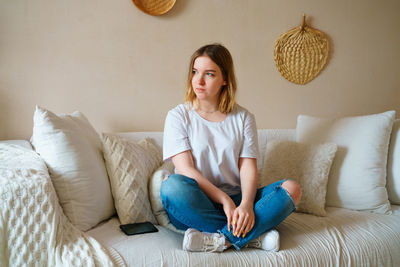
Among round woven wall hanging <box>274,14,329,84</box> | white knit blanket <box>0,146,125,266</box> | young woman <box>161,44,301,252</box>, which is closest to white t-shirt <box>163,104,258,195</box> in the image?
young woman <box>161,44,301,252</box>

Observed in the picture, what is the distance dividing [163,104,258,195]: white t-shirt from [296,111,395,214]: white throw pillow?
0.56 meters

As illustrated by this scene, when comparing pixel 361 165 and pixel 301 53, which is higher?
pixel 301 53

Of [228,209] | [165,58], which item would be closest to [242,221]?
[228,209]

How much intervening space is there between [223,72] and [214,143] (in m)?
0.33

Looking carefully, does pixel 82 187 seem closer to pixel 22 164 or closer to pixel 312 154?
pixel 22 164

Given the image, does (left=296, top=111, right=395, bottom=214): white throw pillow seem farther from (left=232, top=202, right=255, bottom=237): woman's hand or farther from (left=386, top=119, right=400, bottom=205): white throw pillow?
(left=232, top=202, right=255, bottom=237): woman's hand

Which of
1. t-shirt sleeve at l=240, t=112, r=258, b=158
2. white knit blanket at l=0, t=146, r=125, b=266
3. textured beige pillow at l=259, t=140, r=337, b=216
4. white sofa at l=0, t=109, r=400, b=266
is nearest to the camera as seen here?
white knit blanket at l=0, t=146, r=125, b=266

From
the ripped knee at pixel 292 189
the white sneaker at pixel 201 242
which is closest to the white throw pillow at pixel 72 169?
the white sneaker at pixel 201 242

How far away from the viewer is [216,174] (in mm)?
1503

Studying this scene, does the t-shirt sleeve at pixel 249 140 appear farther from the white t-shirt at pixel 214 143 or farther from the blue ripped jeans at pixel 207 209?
the blue ripped jeans at pixel 207 209

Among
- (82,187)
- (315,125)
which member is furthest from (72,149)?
(315,125)

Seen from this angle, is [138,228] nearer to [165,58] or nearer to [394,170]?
[165,58]

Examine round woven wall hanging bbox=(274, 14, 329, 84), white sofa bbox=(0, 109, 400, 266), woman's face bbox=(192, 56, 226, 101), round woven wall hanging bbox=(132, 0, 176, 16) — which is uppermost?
round woven wall hanging bbox=(132, 0, 176, 16)

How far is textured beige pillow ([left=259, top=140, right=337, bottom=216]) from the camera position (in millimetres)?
1672
